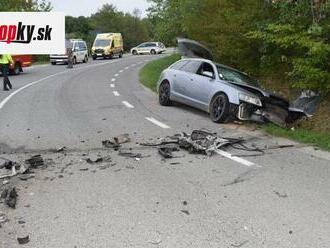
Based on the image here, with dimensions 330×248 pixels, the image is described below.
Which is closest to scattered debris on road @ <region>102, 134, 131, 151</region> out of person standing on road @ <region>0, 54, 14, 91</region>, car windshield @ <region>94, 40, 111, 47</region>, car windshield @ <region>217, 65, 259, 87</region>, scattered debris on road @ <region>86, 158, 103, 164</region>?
scattered debris on road @ <region>86, 158, 103, 164</region>

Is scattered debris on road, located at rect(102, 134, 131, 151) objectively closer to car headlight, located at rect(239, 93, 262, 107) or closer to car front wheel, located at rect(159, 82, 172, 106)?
car headlight, located at rect(239, 93, 262, 107)

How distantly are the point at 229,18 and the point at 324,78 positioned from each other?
546 cm

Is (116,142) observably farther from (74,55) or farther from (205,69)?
(74,55)

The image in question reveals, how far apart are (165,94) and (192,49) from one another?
2251 mm

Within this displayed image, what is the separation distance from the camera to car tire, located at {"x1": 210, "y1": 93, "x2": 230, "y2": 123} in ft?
39.2

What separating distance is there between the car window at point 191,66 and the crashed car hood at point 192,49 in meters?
1.95

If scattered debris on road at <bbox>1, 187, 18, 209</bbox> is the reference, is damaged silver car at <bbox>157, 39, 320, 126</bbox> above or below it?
above

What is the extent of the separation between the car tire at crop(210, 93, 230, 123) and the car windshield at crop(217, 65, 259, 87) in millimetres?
726

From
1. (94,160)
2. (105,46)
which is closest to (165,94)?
(94,160)

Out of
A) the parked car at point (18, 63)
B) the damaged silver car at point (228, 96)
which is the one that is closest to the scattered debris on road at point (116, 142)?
the damaged silver car at point (228, 96)

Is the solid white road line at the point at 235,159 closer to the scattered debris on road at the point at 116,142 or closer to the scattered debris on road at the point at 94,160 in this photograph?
the scattered debris on road at the point at 116,142

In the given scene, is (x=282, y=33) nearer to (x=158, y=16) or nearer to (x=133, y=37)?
(x=158, y=16)

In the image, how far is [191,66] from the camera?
14.0 m

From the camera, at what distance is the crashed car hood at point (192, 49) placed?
52.7 ft
